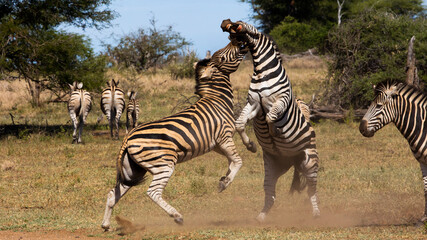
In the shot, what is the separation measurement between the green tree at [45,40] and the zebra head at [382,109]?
11.0 m

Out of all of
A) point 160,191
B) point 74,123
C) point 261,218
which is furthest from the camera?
point 74,123

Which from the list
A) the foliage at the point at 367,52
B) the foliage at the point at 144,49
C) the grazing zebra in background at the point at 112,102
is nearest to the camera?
the grazing zebra in background at the point at 112,102

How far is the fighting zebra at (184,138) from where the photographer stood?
237 inches

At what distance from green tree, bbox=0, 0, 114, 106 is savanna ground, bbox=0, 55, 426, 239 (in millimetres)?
2009

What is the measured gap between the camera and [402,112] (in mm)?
6309

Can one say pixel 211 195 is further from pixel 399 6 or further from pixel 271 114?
pixel 399 6

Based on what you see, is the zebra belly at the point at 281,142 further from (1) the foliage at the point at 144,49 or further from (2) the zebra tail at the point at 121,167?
(1) the foliage at the point at 144,49

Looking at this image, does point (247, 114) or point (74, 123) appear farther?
point (74, 123)

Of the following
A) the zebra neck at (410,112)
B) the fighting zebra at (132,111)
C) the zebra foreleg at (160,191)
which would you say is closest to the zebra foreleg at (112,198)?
the zebra foreleg at (160,191)

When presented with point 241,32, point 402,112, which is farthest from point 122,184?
point 402,112

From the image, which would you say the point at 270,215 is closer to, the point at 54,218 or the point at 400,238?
the point at 400,238

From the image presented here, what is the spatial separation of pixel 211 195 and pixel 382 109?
3.47 metres

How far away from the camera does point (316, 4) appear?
40.7 metres

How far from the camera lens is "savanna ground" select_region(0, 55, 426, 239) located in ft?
20.7
